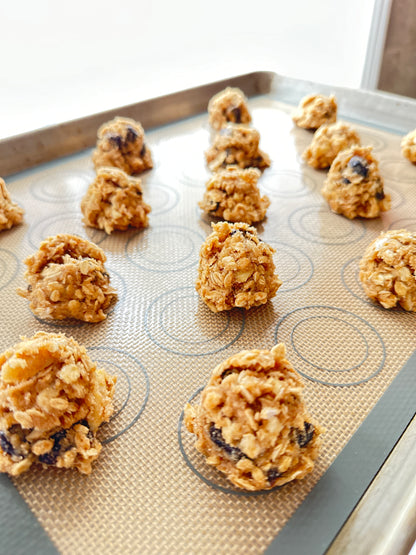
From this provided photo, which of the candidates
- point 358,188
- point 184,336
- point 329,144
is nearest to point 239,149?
point 329,144

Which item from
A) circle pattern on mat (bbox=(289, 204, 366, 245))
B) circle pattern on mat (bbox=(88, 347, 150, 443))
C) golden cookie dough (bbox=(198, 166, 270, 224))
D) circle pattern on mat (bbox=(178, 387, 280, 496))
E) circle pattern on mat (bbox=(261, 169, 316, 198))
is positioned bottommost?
circle pattern on mat (bbox=(88, 347, 150, 443))

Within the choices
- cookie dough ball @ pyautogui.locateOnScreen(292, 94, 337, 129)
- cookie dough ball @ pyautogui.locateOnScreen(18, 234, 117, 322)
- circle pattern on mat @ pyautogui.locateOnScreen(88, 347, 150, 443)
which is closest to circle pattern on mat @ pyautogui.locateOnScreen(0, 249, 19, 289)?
cookie dough ball @ pyautogui.locateOnScreen(18, 234, 117, 322)

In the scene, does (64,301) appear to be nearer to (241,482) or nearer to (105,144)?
(241,482)

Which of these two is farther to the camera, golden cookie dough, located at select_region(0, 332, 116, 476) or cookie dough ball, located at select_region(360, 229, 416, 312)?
cookie dough ball, located at select_region(360, 229, 416, 312)

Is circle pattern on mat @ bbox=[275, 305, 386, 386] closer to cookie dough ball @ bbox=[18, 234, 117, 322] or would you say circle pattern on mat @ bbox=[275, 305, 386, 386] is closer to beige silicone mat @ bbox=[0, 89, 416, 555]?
beige silicone mat @ bbox=[0, 89, 416, 555]

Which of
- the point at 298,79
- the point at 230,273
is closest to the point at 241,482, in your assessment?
the point at 230,273

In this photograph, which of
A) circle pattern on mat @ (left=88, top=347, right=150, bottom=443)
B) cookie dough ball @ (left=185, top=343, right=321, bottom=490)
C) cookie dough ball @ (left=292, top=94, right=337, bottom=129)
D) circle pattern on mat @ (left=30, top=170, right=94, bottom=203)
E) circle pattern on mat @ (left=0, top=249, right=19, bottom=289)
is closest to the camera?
cookie dough ball @ (left=185, top=343, right=321, bottom=490)

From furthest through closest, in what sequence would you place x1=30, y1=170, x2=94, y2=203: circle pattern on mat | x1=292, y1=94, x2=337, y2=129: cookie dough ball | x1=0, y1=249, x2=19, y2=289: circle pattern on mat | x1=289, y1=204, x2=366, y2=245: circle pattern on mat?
x1=292, y1=94, x2=337, y2=129: cookie dough ball, x1=30, y1=170, x2=94, y2=203: circle pattern on mat, x1=289, y1=204, x2=366, y2=245: circle pattern on mat, x1=0, y1=249, x2=19, y2=289: circle pattern on mat

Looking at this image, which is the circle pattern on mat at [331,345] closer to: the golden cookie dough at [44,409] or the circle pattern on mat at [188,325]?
the circle pattern on mat at [188,325]
